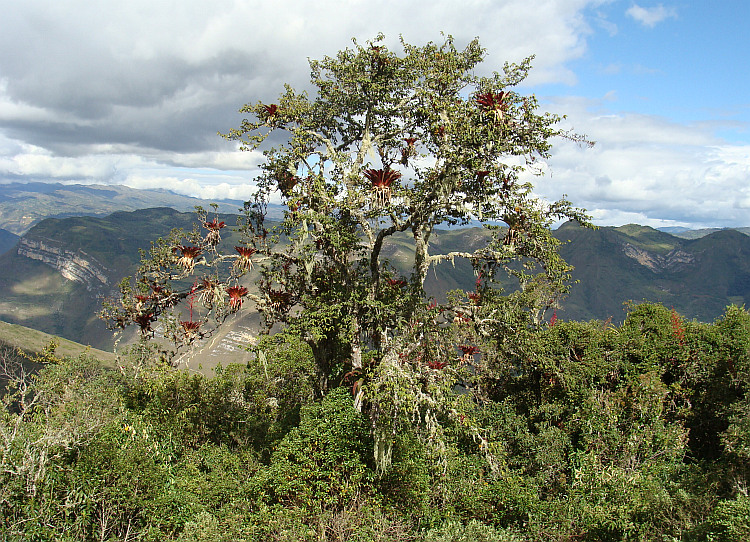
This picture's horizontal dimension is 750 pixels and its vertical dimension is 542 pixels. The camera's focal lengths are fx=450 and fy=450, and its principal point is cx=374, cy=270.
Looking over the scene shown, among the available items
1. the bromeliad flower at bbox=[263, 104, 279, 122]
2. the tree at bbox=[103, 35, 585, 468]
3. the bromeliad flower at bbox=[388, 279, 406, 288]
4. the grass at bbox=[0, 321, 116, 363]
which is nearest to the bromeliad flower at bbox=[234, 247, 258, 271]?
the tree at bbox=[103, 35, 585, 468]

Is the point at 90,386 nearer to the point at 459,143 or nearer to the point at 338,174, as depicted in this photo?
the point at 338,174

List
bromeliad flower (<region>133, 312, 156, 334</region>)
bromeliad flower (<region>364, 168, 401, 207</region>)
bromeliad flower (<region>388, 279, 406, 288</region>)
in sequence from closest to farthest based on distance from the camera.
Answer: bromeliad flower (<region>364, 168, 401, 207</region>), bromeliad flower (<region>133, 312, 156, 334</region>), bromeliad flower (<region>388, 279, 406, 288</region>)

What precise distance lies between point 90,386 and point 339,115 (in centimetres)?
1456

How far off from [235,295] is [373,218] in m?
4.14

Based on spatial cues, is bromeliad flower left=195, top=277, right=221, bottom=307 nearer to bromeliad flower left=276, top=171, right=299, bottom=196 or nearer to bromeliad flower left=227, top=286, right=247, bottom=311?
bromeliad flower left=227, top=286, right=247, bottom=311

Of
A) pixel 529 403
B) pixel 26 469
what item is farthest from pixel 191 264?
pixel 529 403

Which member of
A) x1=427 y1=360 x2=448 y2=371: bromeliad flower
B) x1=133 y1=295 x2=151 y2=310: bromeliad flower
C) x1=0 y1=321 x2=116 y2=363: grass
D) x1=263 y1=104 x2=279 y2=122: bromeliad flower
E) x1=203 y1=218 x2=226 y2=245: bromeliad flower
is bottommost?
x1=0 y1=321 x2=116 y2=363: grass

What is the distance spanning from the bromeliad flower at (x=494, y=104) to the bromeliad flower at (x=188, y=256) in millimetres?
7940

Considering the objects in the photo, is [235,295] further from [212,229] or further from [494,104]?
[494,104]

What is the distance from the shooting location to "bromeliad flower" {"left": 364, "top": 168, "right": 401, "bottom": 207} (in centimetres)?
1044

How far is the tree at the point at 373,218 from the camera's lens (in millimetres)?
10500

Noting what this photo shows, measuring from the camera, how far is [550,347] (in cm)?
1852

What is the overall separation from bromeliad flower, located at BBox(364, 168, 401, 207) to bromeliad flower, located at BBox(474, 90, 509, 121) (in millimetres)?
2506

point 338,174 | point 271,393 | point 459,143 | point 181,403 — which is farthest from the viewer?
point 271,393
